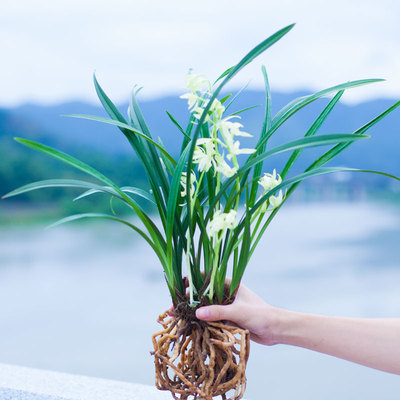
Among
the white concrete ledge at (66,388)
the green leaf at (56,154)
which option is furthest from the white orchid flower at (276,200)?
the white concrete ledge at (66,388)

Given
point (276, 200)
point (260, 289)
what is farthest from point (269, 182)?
point (260, 289)

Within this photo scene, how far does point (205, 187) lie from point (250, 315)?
220 mm

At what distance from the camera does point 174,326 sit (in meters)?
0.87

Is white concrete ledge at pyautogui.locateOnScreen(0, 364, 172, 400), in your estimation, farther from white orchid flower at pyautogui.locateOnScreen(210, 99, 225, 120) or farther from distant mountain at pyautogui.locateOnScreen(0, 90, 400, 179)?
distant mountain at pyautogui.locateOnScreen(0, 90, 400, 179)

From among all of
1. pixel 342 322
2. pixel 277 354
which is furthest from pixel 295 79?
pixel 342 322

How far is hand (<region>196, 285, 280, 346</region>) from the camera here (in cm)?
83

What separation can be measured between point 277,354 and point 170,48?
3.39 m

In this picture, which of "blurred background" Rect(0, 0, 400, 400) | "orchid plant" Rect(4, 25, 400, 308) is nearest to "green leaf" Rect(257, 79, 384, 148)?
"orchid plant" Rect(4, 25, 400, 308)

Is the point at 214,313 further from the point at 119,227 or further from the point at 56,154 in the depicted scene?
the point at 119,227

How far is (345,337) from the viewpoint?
88 centimetres

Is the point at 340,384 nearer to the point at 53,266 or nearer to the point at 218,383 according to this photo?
the point at 53,266

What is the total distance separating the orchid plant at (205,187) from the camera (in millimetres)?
802

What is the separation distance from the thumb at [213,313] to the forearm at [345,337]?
0.10m

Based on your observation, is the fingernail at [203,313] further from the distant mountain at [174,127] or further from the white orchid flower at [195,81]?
the distant mountain at [174,127]
